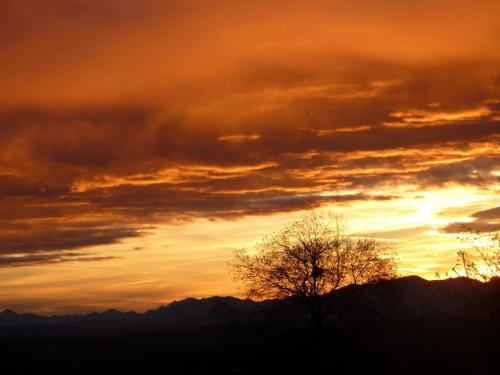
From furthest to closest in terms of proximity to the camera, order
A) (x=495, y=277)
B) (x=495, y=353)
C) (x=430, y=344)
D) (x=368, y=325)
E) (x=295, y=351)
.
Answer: (x=430, y=344) → (x=295, y=351) → (x=368, y=325) → (x=495, y=353) → (x=495, y=277)

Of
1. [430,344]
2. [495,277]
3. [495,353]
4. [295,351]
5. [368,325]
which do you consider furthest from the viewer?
[430,344]

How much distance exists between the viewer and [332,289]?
59062 mm

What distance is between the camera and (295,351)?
62.5 metres

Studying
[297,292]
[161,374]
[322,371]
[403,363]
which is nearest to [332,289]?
[297,292]

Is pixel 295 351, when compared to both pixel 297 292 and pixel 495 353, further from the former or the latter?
pixel 495 353

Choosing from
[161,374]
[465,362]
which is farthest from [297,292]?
[161,374]

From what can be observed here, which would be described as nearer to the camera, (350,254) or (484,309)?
(484,309)

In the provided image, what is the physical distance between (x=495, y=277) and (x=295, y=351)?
2242 cm

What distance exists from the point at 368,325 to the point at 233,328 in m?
12.6

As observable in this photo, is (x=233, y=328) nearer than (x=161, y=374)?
Yes

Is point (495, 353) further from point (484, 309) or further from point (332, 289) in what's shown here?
point (332, 289)

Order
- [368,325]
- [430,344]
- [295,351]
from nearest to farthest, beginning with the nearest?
[368,325]
[295,351]
[430,344]

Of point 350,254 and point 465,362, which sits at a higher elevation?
point 350,254

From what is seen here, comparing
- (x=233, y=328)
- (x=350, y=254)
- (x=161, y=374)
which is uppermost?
(x=350, y=254)
